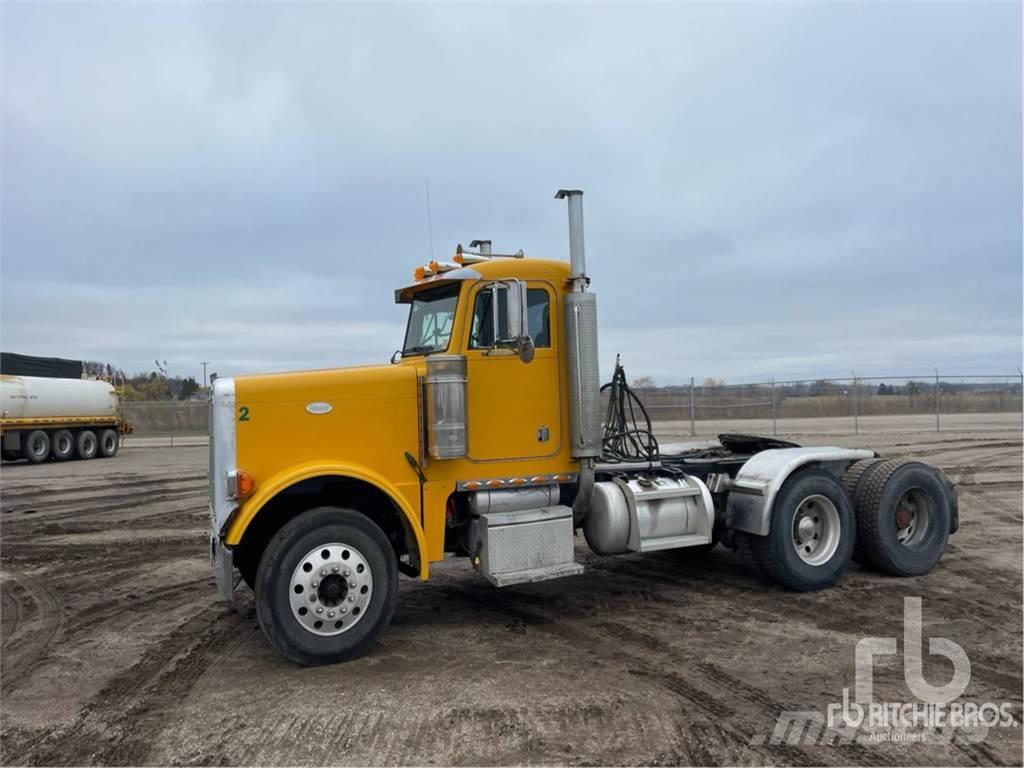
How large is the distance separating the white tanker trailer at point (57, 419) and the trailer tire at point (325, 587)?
2489 cm

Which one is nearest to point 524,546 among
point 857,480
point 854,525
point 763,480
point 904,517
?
point 763,480

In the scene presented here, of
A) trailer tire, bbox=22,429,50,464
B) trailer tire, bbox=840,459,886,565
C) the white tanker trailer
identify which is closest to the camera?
trailer tire, bbox=840,459,886,565

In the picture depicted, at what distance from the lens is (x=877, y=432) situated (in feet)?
89.8

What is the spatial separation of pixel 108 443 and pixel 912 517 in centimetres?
2899

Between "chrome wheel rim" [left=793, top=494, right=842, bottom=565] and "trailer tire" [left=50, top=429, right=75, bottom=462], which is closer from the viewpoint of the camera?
"chrome wheel rim" [left=793, top=494, right=842, bottom=565]

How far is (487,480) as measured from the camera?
6516 millimetres

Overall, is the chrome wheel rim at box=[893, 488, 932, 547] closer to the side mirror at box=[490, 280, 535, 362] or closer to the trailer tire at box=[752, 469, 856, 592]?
the trailer tire at box=[752, 469, 856, 592]

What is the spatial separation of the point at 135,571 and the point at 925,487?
8631mm

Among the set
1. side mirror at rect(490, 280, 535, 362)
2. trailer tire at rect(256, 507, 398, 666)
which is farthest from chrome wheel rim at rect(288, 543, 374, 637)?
side mirror at rect(490, 280, 535, 362)

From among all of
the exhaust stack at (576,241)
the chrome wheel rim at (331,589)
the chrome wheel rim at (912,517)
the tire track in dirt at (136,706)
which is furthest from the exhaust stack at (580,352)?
the chrome wheel rim at (912,517)

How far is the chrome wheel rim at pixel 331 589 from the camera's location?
560 cm

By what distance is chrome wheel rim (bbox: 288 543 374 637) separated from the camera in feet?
18.4

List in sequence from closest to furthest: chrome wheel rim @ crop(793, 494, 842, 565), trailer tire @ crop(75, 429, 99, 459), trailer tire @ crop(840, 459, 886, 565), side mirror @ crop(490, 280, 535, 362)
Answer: side mirror @ crop(490, 280, 535, 362) → chrome wheel rim @ crop(793, 494, 842, 565) → trailer tire @ crop(840, 459, 886, 565) → trailer tire @ crop(75, 429, 99, 459)

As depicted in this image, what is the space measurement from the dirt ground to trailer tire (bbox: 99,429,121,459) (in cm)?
2179
